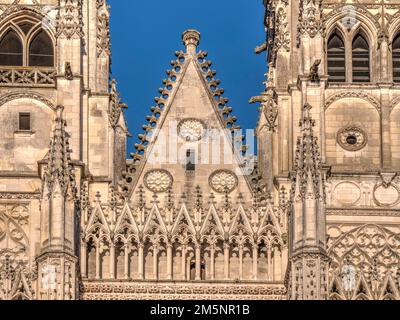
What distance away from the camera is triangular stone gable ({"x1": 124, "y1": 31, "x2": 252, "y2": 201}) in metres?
56.4

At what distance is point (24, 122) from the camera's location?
56.7m

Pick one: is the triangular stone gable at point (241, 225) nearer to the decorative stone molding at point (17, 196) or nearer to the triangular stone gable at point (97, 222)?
the triangular stone gable at point (97, 222)

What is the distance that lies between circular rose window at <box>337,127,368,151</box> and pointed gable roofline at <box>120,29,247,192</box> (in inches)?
73.3

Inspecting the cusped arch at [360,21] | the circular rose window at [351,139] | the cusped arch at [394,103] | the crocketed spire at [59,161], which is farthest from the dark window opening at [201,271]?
the cusped arch at [360,21]

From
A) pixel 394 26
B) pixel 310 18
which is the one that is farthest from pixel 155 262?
pixel 394 26

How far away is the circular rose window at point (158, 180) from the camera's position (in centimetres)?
5625

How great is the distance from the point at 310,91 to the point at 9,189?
5.86m

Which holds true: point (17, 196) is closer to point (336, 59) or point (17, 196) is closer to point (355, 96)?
point (355, 96)

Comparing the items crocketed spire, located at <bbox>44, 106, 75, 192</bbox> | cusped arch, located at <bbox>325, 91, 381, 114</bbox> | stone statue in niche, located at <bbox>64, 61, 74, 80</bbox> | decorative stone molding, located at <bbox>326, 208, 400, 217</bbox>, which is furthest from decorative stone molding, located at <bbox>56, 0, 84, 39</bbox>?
decorative stone molding, located at <bbox>326, 208, 400, 217</bbox>

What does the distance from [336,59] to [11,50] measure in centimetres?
613

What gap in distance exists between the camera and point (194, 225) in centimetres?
5506

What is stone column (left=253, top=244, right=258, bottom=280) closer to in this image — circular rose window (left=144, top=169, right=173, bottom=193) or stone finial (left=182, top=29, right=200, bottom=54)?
circular rose window (left=144, top=169, right=173, bottom=193)
